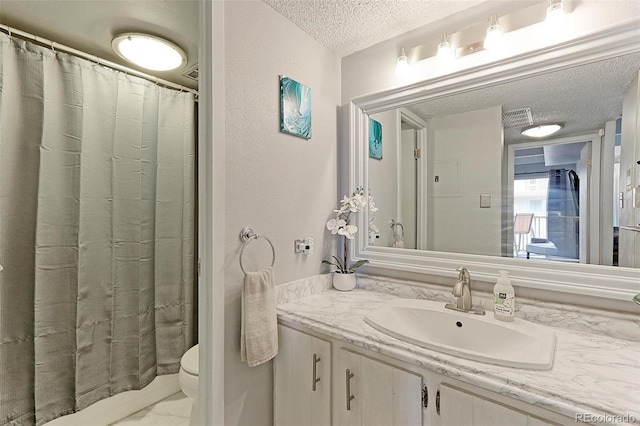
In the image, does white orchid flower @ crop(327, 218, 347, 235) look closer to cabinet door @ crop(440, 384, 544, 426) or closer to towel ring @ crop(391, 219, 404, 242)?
towel ring @ crop(391, 219, 404, 242)

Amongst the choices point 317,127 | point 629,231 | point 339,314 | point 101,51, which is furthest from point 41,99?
point 629,231

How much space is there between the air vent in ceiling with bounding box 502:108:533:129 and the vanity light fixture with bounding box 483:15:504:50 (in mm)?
287

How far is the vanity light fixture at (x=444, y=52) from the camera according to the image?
139cm

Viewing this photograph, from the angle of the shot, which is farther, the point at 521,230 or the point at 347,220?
Answer: the point at 347,220

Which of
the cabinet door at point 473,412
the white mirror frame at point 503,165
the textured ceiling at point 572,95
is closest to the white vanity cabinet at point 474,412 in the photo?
the cabinet door at point 473,412

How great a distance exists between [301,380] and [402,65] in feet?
5.11

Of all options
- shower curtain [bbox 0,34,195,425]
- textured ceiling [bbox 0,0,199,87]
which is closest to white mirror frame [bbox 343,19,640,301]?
textured ceiling [bbox 0,0,199,87]

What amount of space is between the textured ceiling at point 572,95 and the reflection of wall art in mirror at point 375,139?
0.48 meters

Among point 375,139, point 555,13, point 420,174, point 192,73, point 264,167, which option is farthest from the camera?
point 192,73

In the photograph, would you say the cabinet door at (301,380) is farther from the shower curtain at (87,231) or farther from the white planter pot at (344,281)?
the shower curtain at (87,231)

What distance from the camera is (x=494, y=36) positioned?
1.25 meters

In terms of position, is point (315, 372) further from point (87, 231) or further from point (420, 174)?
point (87, 231)

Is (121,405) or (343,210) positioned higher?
(343,210)

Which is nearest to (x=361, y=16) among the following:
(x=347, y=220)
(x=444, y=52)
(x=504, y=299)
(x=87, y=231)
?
(x=444, y=52)
